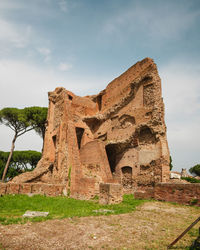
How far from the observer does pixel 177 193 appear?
736 cm

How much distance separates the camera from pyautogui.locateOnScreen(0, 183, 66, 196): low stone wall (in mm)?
9508

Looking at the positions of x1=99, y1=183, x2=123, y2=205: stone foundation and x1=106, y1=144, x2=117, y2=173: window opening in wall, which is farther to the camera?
x1=106, y1=144, x2=117, y2=173: window opening in wall

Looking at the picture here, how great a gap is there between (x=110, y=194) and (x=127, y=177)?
5.30m

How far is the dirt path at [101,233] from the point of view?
3.33m

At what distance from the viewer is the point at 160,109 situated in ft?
38.1

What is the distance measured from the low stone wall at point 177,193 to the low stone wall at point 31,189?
15.7 feet

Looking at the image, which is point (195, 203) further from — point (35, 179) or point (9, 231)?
point (35, 179)

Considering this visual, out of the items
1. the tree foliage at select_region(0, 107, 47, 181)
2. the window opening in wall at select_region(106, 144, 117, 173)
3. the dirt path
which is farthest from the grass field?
the tree foliage at select_region(0, 107, 47, 181)

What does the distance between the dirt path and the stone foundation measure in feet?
6.86

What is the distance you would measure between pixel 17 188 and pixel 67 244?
7.38 metres

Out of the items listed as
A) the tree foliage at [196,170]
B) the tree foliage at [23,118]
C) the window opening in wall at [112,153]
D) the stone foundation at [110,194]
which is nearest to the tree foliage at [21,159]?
the tree foliage at [23,118]

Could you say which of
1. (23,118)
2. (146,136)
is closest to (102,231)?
(146,136)

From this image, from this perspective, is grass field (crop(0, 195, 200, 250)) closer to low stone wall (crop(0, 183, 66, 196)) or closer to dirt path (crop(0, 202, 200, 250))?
dirt path (crop(0, 202, 200, 250))

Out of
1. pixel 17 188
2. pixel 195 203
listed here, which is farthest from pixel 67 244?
pixel 17 188
